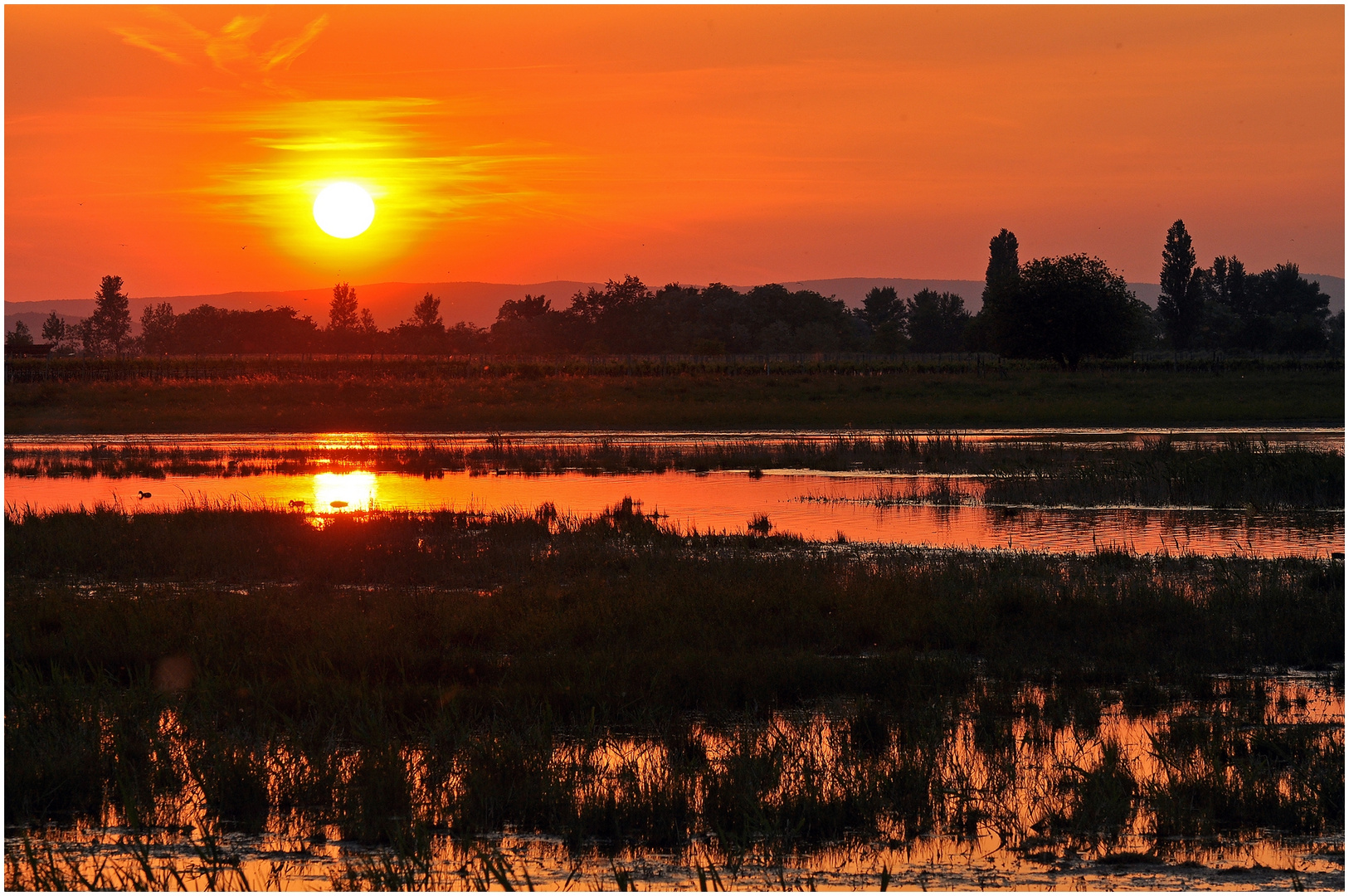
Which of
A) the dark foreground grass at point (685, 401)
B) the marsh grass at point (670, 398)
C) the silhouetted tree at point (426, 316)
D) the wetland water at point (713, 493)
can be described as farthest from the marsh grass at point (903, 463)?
the silhouetted tree at point (426, 316)

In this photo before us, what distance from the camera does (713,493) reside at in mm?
28781

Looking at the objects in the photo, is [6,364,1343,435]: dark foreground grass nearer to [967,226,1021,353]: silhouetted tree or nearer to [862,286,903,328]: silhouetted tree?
[967,226,1021,353]: silhouetted tree

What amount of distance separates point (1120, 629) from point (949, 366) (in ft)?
251

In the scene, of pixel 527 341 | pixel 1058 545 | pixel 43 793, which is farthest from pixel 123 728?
pixel 527 341

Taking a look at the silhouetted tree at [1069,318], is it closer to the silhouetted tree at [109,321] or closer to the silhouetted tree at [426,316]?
the silhouetted tree at [426,316]

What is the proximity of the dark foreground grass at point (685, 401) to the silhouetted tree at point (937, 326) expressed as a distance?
68144 mm

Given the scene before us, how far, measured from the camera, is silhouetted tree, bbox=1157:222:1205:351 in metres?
129

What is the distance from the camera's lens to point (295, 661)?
1107 cm

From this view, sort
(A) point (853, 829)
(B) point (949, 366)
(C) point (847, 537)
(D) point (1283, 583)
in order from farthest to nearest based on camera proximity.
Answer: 1. (B) point (949, 366)
2. (C) point (847, 537)
3. (D) point (1283, 583)
4. (A) point (853, 829)

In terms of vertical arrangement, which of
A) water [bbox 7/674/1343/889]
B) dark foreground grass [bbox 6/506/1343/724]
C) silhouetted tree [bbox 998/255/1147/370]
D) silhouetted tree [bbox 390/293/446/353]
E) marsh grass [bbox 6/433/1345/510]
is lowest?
water [bbox 7/674/1343/889]

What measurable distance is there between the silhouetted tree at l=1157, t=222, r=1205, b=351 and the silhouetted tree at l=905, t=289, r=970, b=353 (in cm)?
2281

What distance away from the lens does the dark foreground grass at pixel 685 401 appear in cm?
5750

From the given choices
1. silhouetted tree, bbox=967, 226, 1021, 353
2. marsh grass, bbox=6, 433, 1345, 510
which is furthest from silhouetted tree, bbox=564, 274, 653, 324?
marsh grass, bbox=6, 433, 1345, 510

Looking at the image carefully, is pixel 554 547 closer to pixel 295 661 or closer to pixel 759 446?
pixel 295 661
